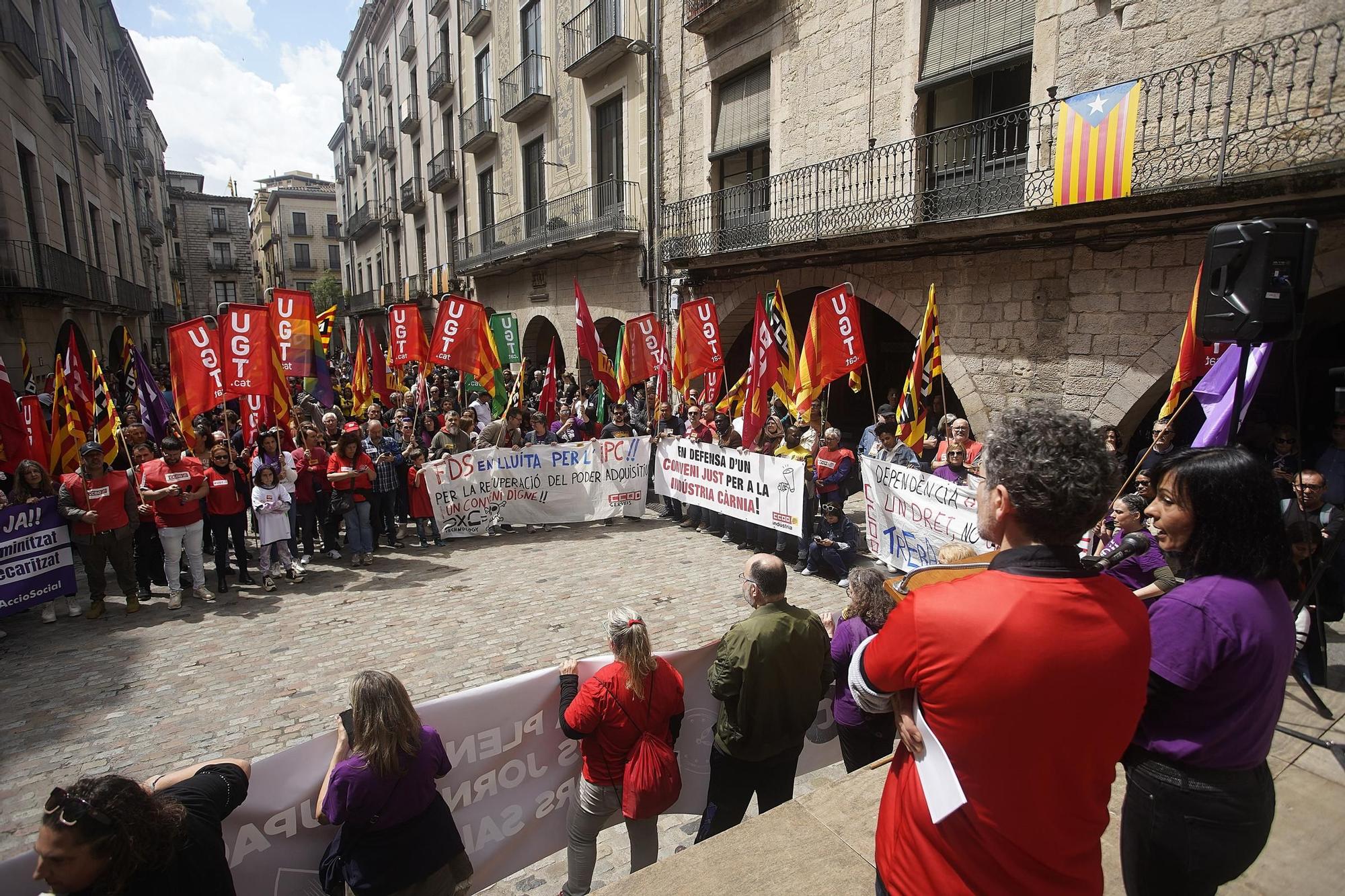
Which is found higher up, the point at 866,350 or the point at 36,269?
the point at 36,269

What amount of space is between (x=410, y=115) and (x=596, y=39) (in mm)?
17404

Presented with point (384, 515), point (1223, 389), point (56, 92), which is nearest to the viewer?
point (1223, 389)

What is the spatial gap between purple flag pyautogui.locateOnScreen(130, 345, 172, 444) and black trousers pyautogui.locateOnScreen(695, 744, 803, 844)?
8.98 m

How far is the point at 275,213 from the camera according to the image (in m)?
60.2

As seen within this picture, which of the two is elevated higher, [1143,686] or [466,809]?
[1143,686]

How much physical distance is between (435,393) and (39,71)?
1170 centimetres

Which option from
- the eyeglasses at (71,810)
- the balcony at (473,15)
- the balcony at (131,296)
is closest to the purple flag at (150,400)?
the eyeglasses at (71,810)

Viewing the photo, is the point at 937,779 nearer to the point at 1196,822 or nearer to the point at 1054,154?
the point at 1196,822

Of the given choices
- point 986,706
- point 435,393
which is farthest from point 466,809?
point 435,393

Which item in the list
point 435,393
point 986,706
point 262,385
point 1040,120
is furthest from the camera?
point 435,393

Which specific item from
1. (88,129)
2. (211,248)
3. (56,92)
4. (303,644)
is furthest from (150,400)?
(211,248)

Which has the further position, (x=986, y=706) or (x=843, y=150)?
(x=843, y=150)

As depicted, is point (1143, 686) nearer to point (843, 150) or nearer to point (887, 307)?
point (887, 307)

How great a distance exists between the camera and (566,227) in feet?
62.6
